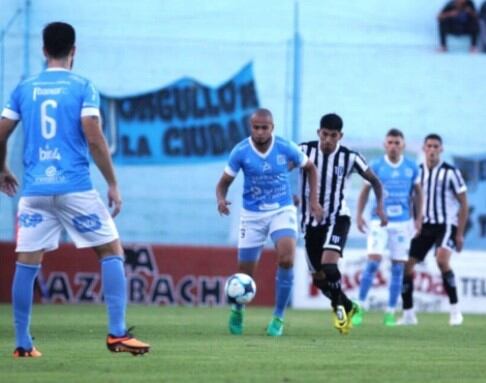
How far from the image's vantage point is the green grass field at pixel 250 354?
9091mm

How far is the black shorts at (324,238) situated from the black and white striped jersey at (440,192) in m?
4.16

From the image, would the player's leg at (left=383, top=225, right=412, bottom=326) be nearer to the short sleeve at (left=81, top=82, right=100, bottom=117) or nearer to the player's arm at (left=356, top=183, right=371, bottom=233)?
the player's arm at (left=356, top=183, right=371, bottom=233)

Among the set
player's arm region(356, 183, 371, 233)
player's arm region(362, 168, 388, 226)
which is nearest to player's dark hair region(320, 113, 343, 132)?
player's arm region(362, 168, 388, 226)

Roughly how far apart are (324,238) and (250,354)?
14.6ft

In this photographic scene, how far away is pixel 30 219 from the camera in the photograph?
1014 centimetres

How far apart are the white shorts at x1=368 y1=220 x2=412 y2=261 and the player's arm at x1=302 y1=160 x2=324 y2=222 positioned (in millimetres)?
4608

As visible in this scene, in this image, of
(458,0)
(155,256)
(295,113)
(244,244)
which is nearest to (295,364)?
(244,244)

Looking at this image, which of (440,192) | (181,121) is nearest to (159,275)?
(181,121)

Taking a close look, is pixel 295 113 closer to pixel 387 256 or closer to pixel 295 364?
pixel 387 256

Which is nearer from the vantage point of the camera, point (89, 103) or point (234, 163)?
point (89, 103)

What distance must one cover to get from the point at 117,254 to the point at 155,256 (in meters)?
13.9

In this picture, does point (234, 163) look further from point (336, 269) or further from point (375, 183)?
point (375, 183)

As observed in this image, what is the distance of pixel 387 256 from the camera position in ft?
80.2

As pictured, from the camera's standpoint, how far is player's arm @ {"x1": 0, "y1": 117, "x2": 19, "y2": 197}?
1031 centimetres
